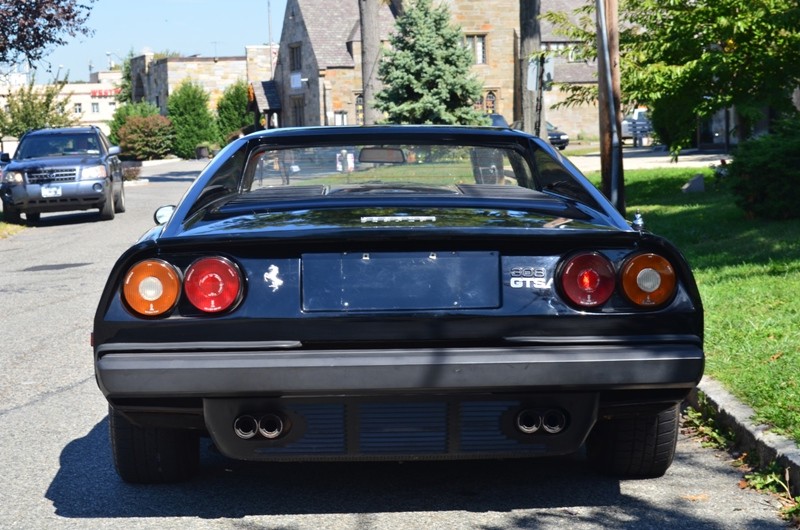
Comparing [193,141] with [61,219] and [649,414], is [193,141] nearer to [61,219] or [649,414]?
[61,219]

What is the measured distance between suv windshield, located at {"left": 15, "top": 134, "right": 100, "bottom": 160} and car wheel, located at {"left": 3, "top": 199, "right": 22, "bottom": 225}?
1077mm

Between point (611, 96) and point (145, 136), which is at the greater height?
point (145, 136)

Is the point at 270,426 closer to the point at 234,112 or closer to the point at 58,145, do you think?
the point at 58,145

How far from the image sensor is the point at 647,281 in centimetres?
426

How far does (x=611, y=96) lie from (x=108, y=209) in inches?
464

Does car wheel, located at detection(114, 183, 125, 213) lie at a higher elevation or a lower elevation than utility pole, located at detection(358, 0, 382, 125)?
lower

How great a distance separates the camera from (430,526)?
4.43 meters

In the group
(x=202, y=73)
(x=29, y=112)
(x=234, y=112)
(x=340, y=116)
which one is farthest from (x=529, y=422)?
(x=202, y=73)

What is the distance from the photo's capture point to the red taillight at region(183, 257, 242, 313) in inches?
164

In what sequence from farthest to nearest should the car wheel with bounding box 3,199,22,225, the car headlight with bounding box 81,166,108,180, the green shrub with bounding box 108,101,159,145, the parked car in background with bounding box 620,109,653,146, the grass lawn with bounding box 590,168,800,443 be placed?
the green shrub with bounding box 108,101,159,145
the parked car in background with bounding box 620,109,653,146
the car wheel with bounding box 3,199,22,225
the car headlight with bounding box 81,166,108,180
the grass lawn with bounding box 590,168,800,443

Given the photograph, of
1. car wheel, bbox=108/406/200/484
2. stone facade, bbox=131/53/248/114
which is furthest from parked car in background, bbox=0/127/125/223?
stone facade, bbox=131/53/248/114

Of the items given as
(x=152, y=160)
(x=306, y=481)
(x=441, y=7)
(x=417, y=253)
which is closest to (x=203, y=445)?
(x=306, y=481)

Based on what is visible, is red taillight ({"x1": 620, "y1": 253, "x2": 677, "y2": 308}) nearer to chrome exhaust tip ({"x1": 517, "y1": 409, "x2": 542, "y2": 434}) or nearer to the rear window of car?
Result: chrome exhaust tip ({"x1": 517, "y1": 409, "x2": 542, "y2": 434})

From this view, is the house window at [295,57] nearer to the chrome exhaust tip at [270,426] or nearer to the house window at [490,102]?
the house window at [490,102]
